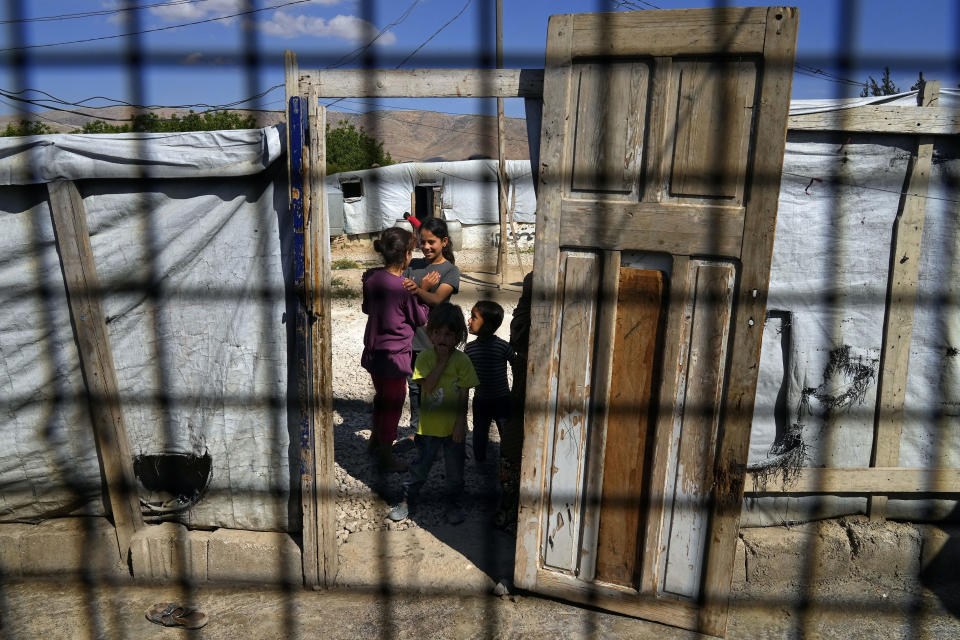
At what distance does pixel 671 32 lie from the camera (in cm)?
241

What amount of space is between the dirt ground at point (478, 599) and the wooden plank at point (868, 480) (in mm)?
206

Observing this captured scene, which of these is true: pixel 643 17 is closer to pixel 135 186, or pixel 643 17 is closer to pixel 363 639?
pixel 135 186

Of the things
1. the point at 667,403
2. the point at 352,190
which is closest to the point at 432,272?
the point at 667,403

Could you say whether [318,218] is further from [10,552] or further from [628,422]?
[10,552]

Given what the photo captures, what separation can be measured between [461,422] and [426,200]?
1419cm

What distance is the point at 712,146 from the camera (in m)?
2.46

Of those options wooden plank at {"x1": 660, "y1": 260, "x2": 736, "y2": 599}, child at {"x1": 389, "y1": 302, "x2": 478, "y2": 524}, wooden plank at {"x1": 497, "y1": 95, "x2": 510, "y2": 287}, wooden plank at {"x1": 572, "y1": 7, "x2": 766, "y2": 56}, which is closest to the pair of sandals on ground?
child at {"x1": 389, "y1": 302, "x2": 478, "y2": 524}

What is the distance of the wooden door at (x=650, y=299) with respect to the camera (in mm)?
2430

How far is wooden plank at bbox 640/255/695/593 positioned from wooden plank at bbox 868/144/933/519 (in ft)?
3.79

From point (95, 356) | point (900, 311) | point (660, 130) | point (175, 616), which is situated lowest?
point (175, 616)

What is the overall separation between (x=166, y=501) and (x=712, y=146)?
282 cm

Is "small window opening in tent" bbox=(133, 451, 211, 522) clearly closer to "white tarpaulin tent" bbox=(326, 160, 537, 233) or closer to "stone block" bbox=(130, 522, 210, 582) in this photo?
"stone block" bbox=(130, 522, 210, 582)

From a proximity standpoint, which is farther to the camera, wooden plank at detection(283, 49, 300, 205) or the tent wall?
the tent wall

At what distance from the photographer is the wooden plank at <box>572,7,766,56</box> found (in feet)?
7.69
